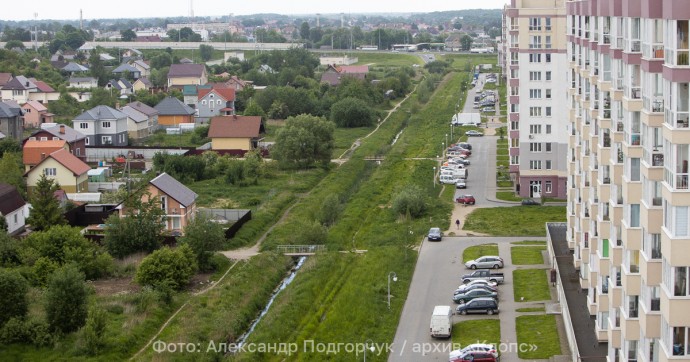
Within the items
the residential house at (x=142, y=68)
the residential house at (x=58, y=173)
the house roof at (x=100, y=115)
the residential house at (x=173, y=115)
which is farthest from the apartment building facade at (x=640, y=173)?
the residential house at (x=142, y=68)

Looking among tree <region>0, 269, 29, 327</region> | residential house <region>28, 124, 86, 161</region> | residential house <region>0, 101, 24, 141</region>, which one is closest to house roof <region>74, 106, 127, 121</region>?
residential house <region>0, 101, 24, 141</region>

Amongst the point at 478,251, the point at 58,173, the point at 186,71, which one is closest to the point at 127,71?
the point at 186,71

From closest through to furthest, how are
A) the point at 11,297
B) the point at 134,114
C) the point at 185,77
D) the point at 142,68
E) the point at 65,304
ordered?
1. the point at 65,304
2. the point at 11,297
3. the point at 134,114
4. the point at 185,77
5. the point at 142,68

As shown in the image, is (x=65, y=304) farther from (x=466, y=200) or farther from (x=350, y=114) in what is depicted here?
(x=350, y=114)

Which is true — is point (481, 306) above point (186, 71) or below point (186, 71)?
below

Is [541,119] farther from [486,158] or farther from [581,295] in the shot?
[581,295]

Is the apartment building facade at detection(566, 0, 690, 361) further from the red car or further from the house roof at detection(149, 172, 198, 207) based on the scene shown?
the red car

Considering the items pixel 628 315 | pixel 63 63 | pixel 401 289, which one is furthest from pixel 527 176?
pixel 63 63
